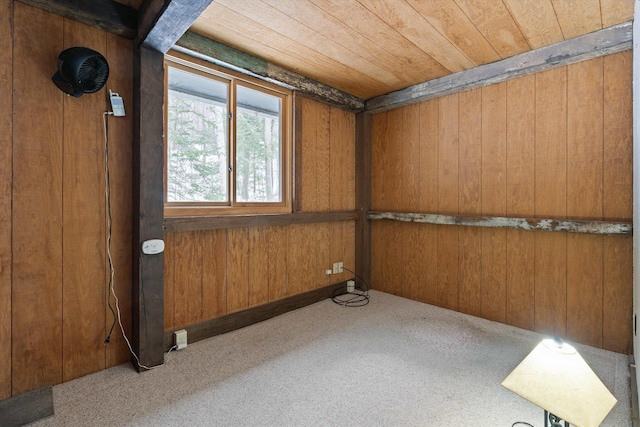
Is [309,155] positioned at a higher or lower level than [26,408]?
higher

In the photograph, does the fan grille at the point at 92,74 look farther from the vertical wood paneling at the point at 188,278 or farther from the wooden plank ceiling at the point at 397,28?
the vertical wood paneling at the point at 188,278

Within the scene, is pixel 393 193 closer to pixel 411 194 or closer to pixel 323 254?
pixel 411 194

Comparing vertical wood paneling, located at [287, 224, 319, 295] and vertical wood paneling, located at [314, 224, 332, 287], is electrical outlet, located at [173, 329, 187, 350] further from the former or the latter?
vertical wood paneling, located at [314, 224, 332, 287]

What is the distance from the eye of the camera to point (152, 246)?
1.91m

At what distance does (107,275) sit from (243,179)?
121 centimetres

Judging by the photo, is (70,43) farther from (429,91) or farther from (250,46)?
(429,91)

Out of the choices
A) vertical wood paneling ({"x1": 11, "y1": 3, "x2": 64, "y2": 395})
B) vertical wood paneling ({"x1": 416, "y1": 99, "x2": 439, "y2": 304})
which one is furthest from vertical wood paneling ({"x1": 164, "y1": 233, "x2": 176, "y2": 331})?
vertical wood paneling ({"x1": 416, "y1": 99, "x2": 439, "y2": 304})

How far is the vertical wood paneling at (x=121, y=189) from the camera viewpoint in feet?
6.23

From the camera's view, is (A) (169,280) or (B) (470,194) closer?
(A) (169,280)

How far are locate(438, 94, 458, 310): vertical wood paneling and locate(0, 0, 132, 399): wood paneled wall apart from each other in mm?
2684

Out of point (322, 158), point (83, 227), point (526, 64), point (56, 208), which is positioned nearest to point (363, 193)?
point (322, 158)

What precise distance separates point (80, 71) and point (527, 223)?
10.4ft

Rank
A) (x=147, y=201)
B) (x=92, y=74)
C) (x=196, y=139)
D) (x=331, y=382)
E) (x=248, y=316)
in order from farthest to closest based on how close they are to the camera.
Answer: (x=248, y=316), (x=196, y=139), (x=147, y=201), (x=331, y=382), (x=92, y=74)

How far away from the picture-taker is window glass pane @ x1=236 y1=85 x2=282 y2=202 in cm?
263
